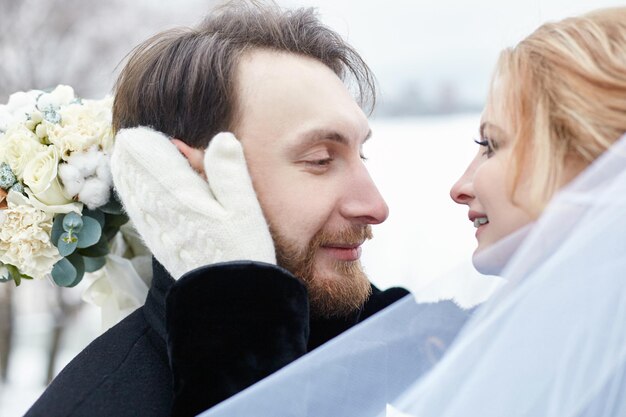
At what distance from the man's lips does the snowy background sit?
0.29m

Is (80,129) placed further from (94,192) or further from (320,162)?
(320,162)

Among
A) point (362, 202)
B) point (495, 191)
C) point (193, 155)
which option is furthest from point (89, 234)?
point (495, 191)

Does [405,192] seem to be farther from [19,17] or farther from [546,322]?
[19,17]

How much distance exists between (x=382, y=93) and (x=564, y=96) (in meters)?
1.38

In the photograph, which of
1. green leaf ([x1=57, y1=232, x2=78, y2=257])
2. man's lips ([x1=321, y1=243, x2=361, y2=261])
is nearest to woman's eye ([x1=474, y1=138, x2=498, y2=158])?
man's lips ([x1=321, y1=243, x2=361, y2=261])

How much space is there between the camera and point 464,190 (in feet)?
7.16

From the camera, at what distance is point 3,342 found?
782cm

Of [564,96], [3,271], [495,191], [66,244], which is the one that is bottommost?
[3,271]

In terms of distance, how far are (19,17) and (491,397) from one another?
6.67 metres

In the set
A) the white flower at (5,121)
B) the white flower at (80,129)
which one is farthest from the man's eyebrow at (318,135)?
the white flower at (5,121)

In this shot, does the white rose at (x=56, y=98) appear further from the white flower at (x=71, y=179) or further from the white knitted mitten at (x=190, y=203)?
the white knitted mitten at (x=190, y=203)

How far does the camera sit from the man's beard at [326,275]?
244 centimetres

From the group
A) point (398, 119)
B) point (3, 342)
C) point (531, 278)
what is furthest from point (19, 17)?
point (531, 278)

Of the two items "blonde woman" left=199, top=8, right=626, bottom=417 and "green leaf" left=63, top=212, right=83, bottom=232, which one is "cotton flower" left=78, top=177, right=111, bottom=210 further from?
"blonde woman" left=199, top=8, right=626, bottom=417
